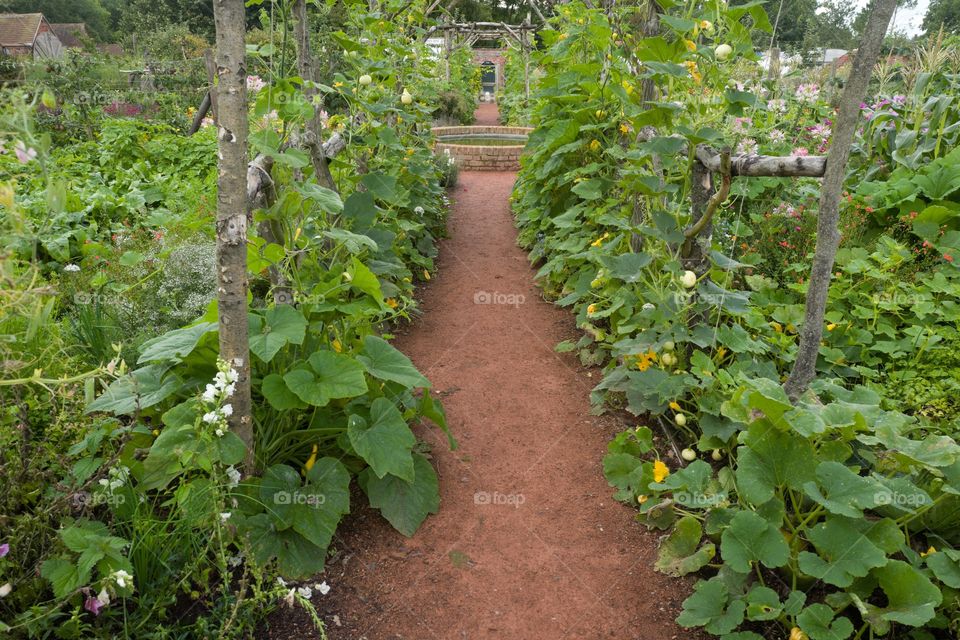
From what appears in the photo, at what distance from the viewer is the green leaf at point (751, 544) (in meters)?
1.80

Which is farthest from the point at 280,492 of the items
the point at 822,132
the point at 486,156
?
the point at 486,156

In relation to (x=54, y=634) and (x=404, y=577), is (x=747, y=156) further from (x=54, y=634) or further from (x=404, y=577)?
(x=54, y=634)

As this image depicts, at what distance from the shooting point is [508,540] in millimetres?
2385

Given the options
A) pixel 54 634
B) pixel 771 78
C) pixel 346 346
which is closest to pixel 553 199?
pixel 771 78

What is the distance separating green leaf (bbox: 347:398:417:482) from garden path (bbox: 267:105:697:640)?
33cm

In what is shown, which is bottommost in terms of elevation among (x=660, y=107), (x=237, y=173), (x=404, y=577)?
(x=404, y=577)

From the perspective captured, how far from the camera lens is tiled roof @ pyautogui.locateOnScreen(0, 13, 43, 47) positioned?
71.6 ft

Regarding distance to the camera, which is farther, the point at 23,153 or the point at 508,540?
the point at 508,540

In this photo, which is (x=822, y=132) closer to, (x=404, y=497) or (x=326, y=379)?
(x=404, y=497)

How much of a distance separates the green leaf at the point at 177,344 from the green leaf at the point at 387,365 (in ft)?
1.88

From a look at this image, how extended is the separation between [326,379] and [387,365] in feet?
1.18

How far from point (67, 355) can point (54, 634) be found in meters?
1.43

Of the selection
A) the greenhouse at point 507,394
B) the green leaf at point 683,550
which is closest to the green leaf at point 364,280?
the greenhouse at point 507,394

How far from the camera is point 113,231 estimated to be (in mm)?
4539
